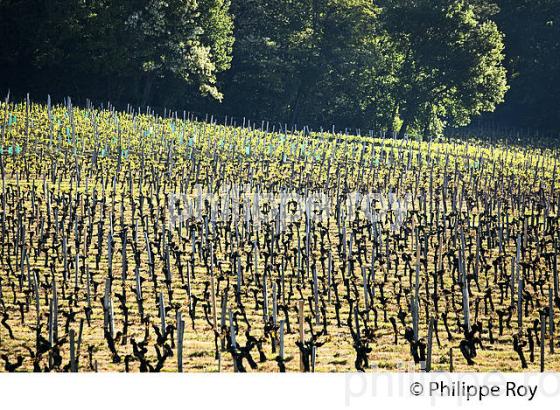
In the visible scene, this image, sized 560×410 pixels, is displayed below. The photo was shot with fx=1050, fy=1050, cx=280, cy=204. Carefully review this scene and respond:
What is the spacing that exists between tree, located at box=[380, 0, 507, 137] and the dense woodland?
7 cm

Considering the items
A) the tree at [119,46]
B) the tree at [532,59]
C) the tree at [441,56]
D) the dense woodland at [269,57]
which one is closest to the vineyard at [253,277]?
the tree at [119,46]

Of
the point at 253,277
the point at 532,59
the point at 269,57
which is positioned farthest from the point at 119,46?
the point at 532,59

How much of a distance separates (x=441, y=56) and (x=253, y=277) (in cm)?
4116

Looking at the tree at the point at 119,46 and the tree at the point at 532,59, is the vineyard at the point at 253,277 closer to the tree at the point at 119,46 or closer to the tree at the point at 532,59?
the tree at the point at 119,46

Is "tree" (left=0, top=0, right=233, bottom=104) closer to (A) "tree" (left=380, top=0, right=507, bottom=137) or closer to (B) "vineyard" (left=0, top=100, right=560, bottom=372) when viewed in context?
(A) "tree" (left=380, top=0, right=507, bottom=137)

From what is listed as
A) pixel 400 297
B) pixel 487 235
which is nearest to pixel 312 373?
pixel 400 297

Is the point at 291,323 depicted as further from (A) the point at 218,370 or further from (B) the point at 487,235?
(B) the point at 487,235

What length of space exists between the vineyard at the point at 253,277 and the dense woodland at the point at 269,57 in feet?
49.9

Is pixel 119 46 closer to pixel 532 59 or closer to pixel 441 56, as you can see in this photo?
pixel 441 56

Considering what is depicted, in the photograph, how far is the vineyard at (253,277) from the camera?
14016 mm

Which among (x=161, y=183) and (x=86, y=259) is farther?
(x=161, y=183)

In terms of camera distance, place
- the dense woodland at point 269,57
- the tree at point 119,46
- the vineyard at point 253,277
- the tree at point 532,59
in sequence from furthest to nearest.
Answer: the tree at point 532,59, the dense woodland at point 269,57, the tree at point 119,46, the vineyard at point 253,277

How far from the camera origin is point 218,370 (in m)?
13.4
